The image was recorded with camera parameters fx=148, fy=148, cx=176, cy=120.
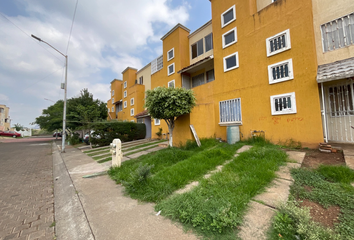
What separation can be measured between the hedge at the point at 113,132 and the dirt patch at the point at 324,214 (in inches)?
533

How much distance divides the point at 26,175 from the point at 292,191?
865 centimetres

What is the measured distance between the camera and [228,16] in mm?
9141

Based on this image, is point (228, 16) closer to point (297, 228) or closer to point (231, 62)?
point (231, 62)

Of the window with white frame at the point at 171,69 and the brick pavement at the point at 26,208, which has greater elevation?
the window with white frame at the point at 171,69

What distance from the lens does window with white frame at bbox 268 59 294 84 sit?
6551mm

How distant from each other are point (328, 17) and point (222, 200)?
8.78 meters

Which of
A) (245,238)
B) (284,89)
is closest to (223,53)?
(284,89)

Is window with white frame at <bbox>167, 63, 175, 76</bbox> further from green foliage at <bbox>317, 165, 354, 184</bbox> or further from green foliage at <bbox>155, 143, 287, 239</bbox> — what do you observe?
green foliage at <bbox>317, 165, 354, 184</bbox>

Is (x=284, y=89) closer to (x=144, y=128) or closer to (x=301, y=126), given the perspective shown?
(x=301, y=126)

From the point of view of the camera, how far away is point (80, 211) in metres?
2.93

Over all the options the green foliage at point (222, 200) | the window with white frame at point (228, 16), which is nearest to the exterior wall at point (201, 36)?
the window with white frame at point (228, 16)

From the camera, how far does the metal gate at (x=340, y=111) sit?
18.9 ft

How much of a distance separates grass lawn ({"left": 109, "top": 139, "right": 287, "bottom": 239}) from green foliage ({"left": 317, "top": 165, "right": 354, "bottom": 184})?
0.93 metres

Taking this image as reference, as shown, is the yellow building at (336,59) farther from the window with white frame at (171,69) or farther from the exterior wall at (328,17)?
the window with white frame at (171,69)
